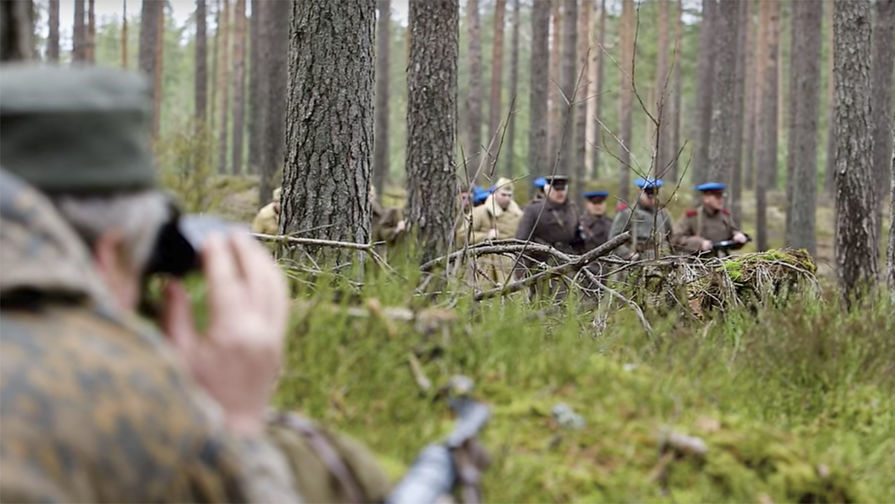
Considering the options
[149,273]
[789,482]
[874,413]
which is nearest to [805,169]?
[874,413]

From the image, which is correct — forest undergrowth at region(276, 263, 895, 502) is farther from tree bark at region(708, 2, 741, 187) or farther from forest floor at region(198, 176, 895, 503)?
tree bark at region(708, 2, 741, 187)

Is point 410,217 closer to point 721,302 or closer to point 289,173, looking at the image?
point 289,173

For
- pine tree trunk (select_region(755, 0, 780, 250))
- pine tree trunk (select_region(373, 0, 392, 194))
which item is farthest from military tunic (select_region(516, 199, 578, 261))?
pine tree trunk (select_region(755, 0, 780, 250))

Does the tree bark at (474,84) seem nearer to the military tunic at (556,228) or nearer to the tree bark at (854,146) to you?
the military tunic at (556,228)

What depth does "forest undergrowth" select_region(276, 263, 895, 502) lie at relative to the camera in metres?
2.84

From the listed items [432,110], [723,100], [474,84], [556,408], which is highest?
[474,84]

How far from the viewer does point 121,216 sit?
1624 mm

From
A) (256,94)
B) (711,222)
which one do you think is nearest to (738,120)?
(256,94)

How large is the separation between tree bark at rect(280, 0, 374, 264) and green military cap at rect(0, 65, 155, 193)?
16.9 ft

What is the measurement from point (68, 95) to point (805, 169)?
1956 cm

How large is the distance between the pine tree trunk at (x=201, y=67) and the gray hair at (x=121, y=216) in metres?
29.7

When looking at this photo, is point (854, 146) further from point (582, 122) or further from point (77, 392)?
point (582, 122)

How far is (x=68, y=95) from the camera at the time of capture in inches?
61.6

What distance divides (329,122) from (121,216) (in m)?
5.31
